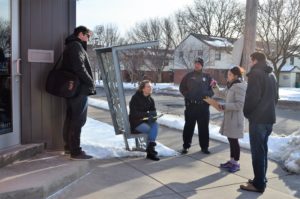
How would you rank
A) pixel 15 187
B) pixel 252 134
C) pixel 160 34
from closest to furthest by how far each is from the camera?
1. pixel 15 187
2. pixel 252 134
3. pixel 160 34

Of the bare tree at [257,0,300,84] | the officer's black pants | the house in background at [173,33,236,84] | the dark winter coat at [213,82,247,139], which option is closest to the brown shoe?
the dark winter coat at [213,82,247,139]

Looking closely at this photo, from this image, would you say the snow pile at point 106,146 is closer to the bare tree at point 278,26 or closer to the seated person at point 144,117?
the seated person at point 144,117

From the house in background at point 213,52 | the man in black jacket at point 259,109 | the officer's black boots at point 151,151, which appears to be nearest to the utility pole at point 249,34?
the officer's black boots at point 151,151

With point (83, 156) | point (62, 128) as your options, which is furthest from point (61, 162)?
point (62, 128)

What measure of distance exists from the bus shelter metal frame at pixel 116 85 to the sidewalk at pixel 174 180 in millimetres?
522

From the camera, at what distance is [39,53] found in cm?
579

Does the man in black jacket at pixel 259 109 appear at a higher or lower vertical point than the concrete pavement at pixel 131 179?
higher

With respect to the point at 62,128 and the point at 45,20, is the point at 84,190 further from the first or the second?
the point at 45,20

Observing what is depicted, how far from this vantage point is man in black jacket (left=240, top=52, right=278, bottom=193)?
15.9 ft

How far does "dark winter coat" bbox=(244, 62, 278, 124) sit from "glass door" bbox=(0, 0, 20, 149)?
3141 millimetres

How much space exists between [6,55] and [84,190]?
6.90 feet

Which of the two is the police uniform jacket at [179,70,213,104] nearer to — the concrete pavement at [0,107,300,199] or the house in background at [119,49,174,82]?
the concrete pavement at [0,107,300,199]

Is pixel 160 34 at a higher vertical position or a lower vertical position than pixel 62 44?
higher

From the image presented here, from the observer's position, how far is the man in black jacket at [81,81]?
548 centimetres
